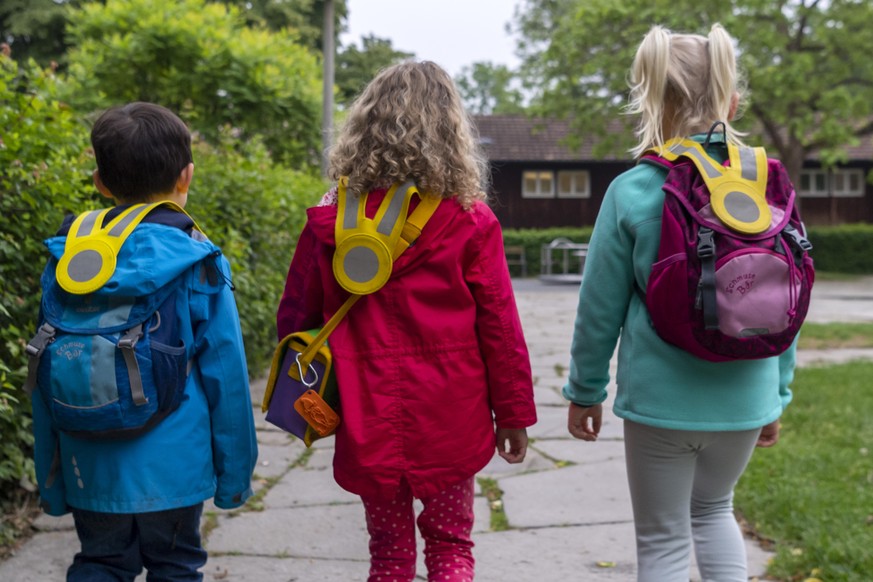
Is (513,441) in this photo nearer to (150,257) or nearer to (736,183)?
(736,183)

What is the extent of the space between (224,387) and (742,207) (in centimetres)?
134

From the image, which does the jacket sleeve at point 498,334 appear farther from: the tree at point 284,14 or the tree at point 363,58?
the tree at point 363,58

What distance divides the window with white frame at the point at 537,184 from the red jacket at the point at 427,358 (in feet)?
104

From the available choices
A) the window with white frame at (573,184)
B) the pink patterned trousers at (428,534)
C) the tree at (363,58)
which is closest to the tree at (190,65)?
the pink patterned trousers at (428,534)

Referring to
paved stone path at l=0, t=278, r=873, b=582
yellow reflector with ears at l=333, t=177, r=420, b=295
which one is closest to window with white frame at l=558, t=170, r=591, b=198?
paved stone path at l=0, t=278, r=873, b=582

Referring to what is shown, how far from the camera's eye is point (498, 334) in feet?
8.25

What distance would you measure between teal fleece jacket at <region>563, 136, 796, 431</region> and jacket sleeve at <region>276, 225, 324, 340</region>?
0.71 meters

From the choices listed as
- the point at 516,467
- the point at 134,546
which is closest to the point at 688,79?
the point at 134,546

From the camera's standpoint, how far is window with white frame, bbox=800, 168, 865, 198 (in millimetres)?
34844

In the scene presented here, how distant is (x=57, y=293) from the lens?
2301 mm

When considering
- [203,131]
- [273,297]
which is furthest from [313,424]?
[203,131]

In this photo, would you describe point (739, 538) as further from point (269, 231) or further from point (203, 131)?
point (203, 131)

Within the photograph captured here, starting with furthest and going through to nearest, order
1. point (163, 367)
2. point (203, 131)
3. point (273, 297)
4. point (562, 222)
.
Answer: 1. point (562, 222)
2. point (203, 131)
3. point (273, 297)
4. point (163, 367)

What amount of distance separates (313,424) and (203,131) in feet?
25.1
